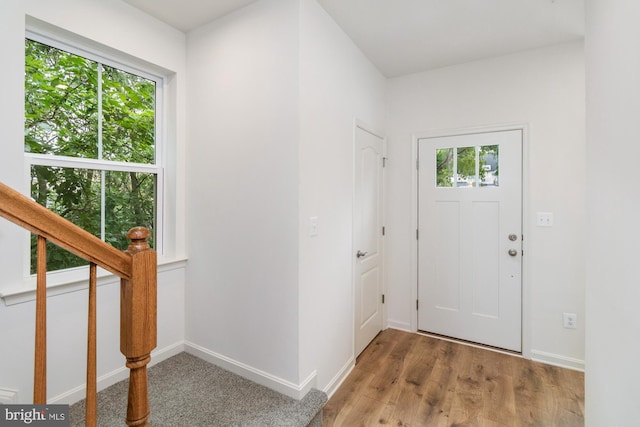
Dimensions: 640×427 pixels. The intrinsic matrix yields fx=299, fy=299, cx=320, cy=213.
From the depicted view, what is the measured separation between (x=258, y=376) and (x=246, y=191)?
123 cm

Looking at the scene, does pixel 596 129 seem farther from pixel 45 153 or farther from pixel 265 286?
pixel 45 153

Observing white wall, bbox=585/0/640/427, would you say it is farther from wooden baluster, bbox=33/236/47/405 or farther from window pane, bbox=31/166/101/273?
window pane, bbox=31/166/101/273

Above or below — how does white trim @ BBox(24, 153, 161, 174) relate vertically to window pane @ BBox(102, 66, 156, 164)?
below

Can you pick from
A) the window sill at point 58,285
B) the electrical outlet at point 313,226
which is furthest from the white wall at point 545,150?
the window sill at point 58,285

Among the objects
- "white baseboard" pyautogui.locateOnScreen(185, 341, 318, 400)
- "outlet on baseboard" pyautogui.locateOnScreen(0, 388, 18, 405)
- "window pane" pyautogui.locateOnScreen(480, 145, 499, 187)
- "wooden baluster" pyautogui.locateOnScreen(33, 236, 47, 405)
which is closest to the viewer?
"wooden baluster" pyautogui.locateOnScreen(33, 236, 47, 405)

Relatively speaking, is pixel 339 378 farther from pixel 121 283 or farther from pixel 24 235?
pixel 24 235

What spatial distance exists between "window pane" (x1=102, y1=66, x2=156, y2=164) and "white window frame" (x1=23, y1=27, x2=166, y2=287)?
39 mm

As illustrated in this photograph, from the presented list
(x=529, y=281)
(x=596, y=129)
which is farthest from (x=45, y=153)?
(x=529, y=281)

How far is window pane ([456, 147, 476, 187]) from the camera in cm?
281

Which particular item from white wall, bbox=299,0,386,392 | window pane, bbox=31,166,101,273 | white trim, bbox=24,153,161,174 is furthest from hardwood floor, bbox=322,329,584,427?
white trim, bbox=24,153,161,174

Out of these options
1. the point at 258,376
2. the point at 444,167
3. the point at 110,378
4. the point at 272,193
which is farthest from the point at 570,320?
the point at 110,378

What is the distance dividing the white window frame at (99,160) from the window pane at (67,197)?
38 millimetres

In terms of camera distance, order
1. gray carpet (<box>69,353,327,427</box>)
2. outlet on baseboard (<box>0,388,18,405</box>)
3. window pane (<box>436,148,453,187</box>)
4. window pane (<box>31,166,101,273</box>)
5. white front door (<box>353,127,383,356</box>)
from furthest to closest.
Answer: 1. window pane (<box>436,148,453,187</box>)
2. white front door (<box>353,127,383,356</box>)
3. window pane (<box>31,166,101,273</box>)
4. gray carpet (<box>69,353,327,427</box>)
5. outlet on baseboard (<box>0,388,18,405</box>)

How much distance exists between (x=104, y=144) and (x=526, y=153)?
129 inches
